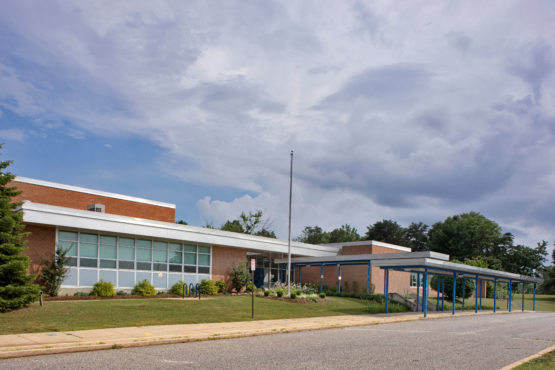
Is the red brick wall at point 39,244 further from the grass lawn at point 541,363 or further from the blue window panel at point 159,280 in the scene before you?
the grass lawn at point 541,363

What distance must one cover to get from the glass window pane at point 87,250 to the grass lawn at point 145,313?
4.22m

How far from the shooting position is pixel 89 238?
27.1 m

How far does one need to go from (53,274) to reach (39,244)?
72.6 inches

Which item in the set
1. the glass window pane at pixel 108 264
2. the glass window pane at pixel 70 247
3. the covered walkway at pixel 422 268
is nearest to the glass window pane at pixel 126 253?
the glass window pane at pixel 108 264

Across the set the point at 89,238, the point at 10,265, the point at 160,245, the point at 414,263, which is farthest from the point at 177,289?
the point at 414,263

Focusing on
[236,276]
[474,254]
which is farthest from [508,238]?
[236,276]

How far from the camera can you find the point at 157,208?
3950 centimetres

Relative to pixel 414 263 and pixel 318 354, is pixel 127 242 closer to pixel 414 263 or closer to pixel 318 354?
pixel 414 263

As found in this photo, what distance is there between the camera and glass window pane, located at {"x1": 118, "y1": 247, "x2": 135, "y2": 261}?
1121 inches

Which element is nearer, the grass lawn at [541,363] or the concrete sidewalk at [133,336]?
the grass lawn at [541,363]

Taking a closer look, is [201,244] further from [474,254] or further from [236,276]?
[474,254]

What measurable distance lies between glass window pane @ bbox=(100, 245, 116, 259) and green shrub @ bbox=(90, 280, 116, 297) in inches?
63.7

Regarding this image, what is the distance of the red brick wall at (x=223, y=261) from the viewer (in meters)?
33.8

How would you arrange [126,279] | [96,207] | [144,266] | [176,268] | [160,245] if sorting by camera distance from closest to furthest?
[126,279] < [144,266] < [160,245] < [176,268] < [96,207]
